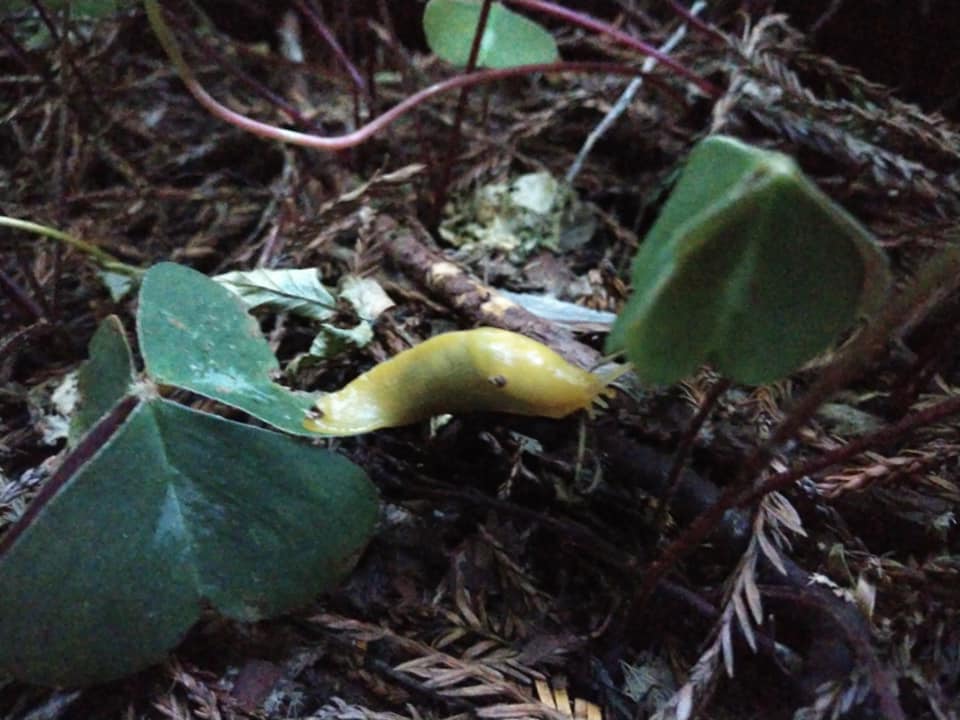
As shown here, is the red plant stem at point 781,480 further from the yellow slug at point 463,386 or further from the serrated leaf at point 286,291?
the serrated leaf at point 286,291

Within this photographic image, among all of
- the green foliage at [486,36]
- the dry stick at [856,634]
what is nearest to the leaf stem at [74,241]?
the green foliage at [486,36]

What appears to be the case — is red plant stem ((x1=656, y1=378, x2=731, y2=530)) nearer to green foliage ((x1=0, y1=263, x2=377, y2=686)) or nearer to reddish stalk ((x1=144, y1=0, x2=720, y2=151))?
green foliage ((x1=0, y1=263, x2=377, y2=686))

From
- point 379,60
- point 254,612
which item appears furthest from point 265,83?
point 254,612

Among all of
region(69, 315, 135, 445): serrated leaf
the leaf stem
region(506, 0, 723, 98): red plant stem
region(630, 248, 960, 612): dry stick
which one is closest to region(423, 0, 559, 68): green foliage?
region(506, 0, 723, 98): red plant stem

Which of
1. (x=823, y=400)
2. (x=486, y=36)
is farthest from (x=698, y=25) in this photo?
(x=823, y=400)

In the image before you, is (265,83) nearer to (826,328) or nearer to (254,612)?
(254,612)

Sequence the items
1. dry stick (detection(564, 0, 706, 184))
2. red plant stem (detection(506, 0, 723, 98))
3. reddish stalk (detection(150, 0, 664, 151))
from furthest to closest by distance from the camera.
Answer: dry stick (detection(564, 0, 706, 184)) → red plant stem (detection(506, 0, 723, 98)) → reddish stalk (detection(150, 0, 664, 151))
